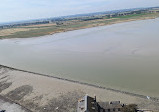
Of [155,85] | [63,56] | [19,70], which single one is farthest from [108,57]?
[19,70]

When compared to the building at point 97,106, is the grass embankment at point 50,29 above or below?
above

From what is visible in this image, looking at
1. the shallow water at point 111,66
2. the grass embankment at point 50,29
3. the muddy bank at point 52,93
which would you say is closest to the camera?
the muddy bank at point 52,93

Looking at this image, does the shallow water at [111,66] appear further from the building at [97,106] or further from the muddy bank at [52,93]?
the building at [97,106]

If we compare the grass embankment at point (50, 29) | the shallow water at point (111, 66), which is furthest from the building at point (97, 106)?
the grass embankment at point (50, 29)

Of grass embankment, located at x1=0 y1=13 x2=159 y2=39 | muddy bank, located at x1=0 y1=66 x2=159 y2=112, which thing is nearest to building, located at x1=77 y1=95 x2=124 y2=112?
muddy bank, located at x1=0 y1=66 x2=159 y2=112

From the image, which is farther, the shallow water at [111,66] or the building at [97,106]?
the shallow water at [111,66]

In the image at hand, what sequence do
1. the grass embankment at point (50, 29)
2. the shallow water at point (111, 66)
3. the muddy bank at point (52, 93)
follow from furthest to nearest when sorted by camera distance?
the grass embankment at point (50, 29) → the shallow water at point (111, 66) → the muddy bank at point (52, 93)

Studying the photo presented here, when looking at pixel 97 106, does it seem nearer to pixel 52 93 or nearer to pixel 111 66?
pixel 52 93


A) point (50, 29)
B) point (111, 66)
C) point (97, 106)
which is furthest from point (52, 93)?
point (50, 29)
